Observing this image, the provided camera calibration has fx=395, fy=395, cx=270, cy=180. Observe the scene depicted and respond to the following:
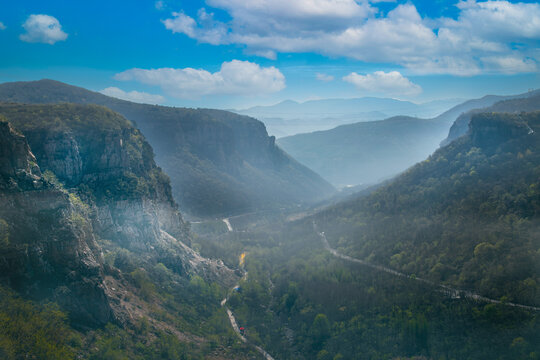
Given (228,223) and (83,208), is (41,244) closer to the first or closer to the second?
(83,208)

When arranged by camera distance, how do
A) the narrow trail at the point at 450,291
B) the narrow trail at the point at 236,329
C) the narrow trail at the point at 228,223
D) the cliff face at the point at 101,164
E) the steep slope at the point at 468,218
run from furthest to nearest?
the narrow trail at the point at 228,223 < the cliff face at the point at 101,164 < the narrow trail at the point at 236,329 < the steep slope at the point at 468,218 < the narrow trail at the point at 450,291

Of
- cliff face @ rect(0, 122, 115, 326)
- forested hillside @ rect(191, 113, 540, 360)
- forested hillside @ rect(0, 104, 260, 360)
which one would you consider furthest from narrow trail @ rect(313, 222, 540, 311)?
cliff face @ rect(0, 122, 115, 326)

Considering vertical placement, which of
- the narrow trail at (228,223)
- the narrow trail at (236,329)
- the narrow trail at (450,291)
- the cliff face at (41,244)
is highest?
the cliff face at (41,244)

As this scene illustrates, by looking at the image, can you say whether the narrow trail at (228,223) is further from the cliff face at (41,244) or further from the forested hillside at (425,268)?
the cliff face at (41,244)

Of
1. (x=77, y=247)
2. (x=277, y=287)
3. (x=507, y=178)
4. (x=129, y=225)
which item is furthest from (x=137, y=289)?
(x=507, y=178)

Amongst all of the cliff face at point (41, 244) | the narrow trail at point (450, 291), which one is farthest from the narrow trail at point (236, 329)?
the narrow trail at point (450, 291)

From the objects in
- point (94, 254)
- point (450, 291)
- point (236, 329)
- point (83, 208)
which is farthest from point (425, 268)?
point (83, 208)
